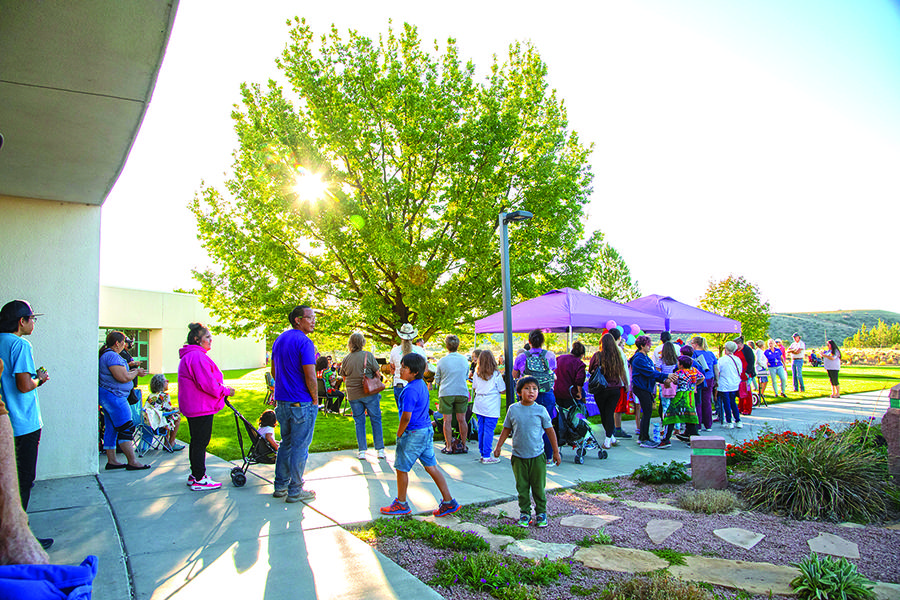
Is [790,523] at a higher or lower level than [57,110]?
lower

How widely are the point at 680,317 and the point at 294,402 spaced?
1194 centimetres

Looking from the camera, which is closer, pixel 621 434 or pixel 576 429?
pixel 576 429

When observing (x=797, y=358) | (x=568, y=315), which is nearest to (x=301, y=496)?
(x=568, y=315)

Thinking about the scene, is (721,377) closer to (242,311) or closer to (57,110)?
(57,110)

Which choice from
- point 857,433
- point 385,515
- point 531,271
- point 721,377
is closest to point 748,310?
point 531,271

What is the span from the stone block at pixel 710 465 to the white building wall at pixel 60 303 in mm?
7375

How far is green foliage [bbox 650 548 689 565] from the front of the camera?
4147 mm

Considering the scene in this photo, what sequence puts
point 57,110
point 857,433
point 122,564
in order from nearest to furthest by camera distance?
point 122,564
point 57,110
point 857,433

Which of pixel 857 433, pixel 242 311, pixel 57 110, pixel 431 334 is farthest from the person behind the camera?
pixel 431 334

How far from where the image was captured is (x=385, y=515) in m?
5.25

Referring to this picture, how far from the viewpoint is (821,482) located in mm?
5438

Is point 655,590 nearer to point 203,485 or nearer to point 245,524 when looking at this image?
point 245,524

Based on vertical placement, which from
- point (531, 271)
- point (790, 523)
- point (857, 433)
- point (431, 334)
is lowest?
point (790, 523)

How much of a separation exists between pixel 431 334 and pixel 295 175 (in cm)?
767
